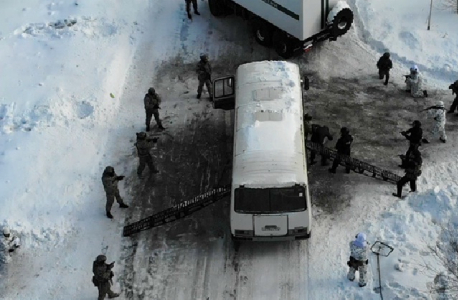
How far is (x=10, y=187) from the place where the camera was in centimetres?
1656

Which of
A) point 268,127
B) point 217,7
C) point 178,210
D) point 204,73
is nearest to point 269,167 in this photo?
point 268,127

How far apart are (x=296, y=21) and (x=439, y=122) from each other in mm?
4823

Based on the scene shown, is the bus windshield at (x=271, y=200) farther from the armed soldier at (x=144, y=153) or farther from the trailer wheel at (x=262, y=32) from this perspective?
→ the trailer wheel at (x=262, y=32)

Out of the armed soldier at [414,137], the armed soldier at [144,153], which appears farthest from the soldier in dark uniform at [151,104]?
the armed soldier at [414,137]

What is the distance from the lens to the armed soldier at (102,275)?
13227 mm

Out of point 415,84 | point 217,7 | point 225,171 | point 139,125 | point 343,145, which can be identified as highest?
point 217,7

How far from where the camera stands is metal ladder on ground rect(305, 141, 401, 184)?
1617 cm

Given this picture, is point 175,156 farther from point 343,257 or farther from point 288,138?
point 343,257

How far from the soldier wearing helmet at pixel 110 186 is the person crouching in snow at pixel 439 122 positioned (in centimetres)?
759

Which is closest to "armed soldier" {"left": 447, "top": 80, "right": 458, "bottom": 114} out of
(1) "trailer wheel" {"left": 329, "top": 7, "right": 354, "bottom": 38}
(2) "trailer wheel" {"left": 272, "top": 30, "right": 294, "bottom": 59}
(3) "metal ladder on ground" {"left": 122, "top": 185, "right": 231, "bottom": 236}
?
(1) "trailer wheel" {"left": 329, "top": 7, "right": 354, "bottom": 38}

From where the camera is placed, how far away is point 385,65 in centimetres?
1909

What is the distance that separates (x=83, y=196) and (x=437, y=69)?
33.7ft

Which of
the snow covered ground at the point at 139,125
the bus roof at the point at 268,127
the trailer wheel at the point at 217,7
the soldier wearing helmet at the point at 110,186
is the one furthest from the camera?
the trailer wheel at the point at 217,7

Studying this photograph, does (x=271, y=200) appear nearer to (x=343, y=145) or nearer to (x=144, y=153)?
(x=343, y=145)
